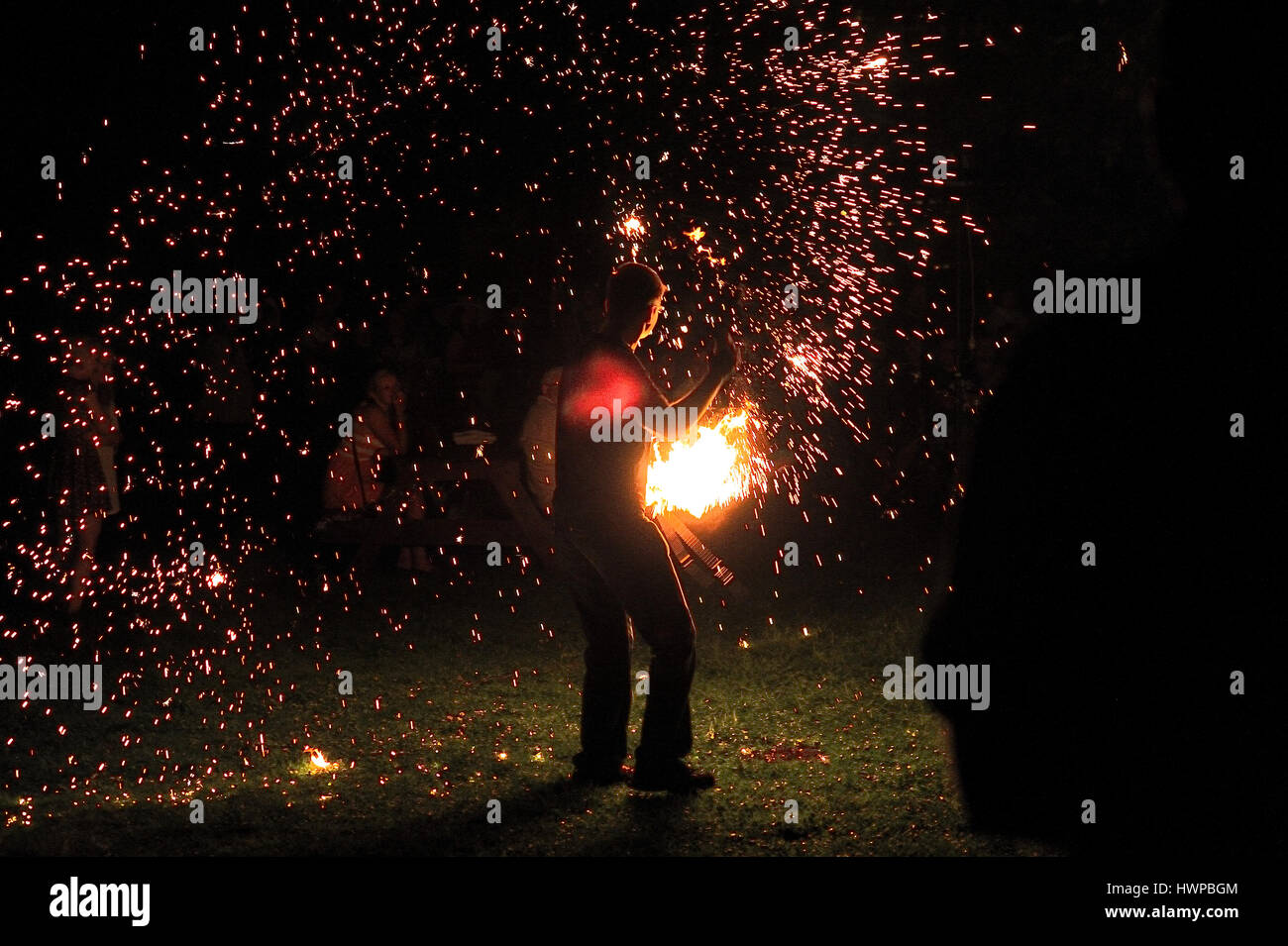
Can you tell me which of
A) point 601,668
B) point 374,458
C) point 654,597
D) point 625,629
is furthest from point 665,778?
point 374,458

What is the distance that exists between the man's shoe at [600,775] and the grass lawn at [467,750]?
0.18ft

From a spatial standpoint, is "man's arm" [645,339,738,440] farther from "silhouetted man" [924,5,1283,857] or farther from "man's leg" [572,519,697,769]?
"silhouetted man" [924,5,1283,857]

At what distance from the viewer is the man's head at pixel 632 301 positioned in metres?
5.89

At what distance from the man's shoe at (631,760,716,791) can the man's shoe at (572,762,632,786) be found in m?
0.14

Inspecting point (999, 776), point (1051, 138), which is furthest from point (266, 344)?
point (999, 776)

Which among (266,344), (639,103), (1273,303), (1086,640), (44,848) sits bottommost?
(44,848)

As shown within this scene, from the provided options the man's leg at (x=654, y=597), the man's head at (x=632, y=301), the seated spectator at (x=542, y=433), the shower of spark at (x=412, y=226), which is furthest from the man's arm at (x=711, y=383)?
the seated spectator at (x=542, y=433)

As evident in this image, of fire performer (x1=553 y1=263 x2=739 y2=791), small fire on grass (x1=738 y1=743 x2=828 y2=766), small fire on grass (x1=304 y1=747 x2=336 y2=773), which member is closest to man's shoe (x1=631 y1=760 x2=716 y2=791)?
fire performer (x1=553 y1=263 x2=739 y2=791)

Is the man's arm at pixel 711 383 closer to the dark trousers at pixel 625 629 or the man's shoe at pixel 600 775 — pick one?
the dark trousers at pixel 625 629

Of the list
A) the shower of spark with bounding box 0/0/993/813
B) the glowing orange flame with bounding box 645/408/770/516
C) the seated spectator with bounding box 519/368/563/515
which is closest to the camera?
the glowing orange flame with bounding box 645/408/770/516

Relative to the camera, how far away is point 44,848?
534cm

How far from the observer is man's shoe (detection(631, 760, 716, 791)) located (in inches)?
235

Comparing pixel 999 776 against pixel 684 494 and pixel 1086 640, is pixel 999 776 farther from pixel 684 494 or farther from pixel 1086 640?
pixel 684 494

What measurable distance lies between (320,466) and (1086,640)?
1085 cm
